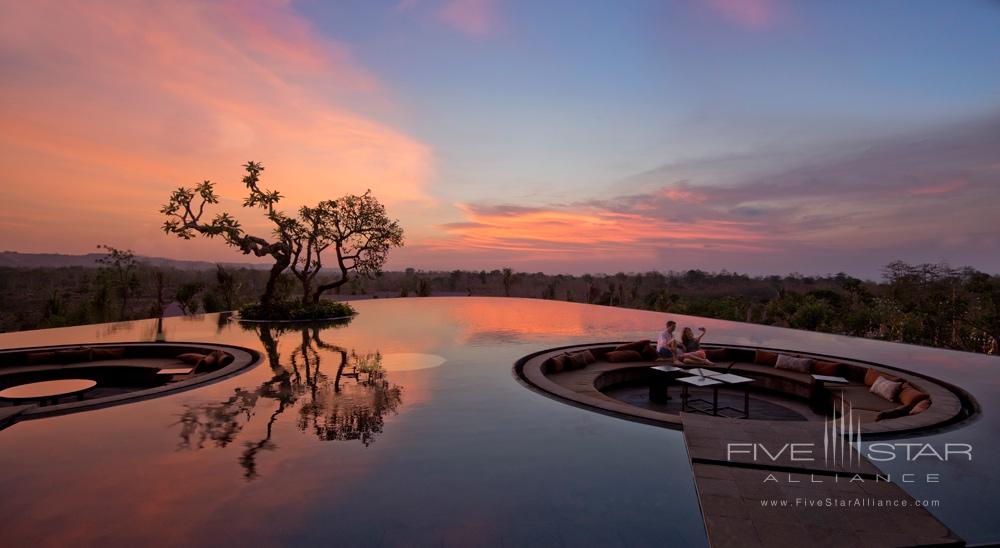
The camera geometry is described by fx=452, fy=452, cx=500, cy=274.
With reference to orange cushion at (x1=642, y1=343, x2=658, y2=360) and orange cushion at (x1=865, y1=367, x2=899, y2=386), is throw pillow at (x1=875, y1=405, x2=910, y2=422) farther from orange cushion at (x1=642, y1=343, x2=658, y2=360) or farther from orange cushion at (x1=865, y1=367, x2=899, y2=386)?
orange cushion at (x1=642, y1=343, x2=658, y2=360)

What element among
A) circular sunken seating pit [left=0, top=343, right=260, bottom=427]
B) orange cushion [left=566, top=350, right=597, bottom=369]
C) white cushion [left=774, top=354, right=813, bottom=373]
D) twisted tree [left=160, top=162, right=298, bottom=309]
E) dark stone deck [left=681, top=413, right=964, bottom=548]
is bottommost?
circular sunken seating pit [left=0, top=343, right=260, bottom=427]

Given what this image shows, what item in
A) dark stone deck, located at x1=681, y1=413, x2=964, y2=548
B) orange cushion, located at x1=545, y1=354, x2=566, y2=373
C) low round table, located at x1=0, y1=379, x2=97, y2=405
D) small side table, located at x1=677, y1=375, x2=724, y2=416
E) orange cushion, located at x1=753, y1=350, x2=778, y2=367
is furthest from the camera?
orange cushion, located at x1=753, y1=350, x2=778, y2=367

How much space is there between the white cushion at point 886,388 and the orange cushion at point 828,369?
2.51 feet

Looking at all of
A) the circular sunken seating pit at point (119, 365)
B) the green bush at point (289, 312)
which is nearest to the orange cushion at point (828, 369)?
the circular sunken seating pit at point (119, 365)

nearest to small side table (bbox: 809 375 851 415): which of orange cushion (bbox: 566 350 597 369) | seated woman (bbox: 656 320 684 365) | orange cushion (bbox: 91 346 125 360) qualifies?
seated woman (bbox: 656 320 684 365)

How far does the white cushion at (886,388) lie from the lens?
27.1 ft

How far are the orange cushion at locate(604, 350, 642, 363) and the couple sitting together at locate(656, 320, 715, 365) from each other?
59 cm

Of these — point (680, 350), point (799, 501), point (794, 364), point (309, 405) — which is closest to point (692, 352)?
point (680, 350)

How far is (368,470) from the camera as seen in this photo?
16.0 ft

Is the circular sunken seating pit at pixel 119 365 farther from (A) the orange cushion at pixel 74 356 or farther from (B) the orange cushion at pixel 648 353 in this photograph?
(B) the orange cushion at pixel 648 353

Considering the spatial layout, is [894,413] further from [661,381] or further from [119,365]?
[119,365]

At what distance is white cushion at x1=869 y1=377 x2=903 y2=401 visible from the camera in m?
8.27

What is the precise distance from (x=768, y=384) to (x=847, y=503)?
695 centimetres

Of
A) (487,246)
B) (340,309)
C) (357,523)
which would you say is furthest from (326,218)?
(357,523)
